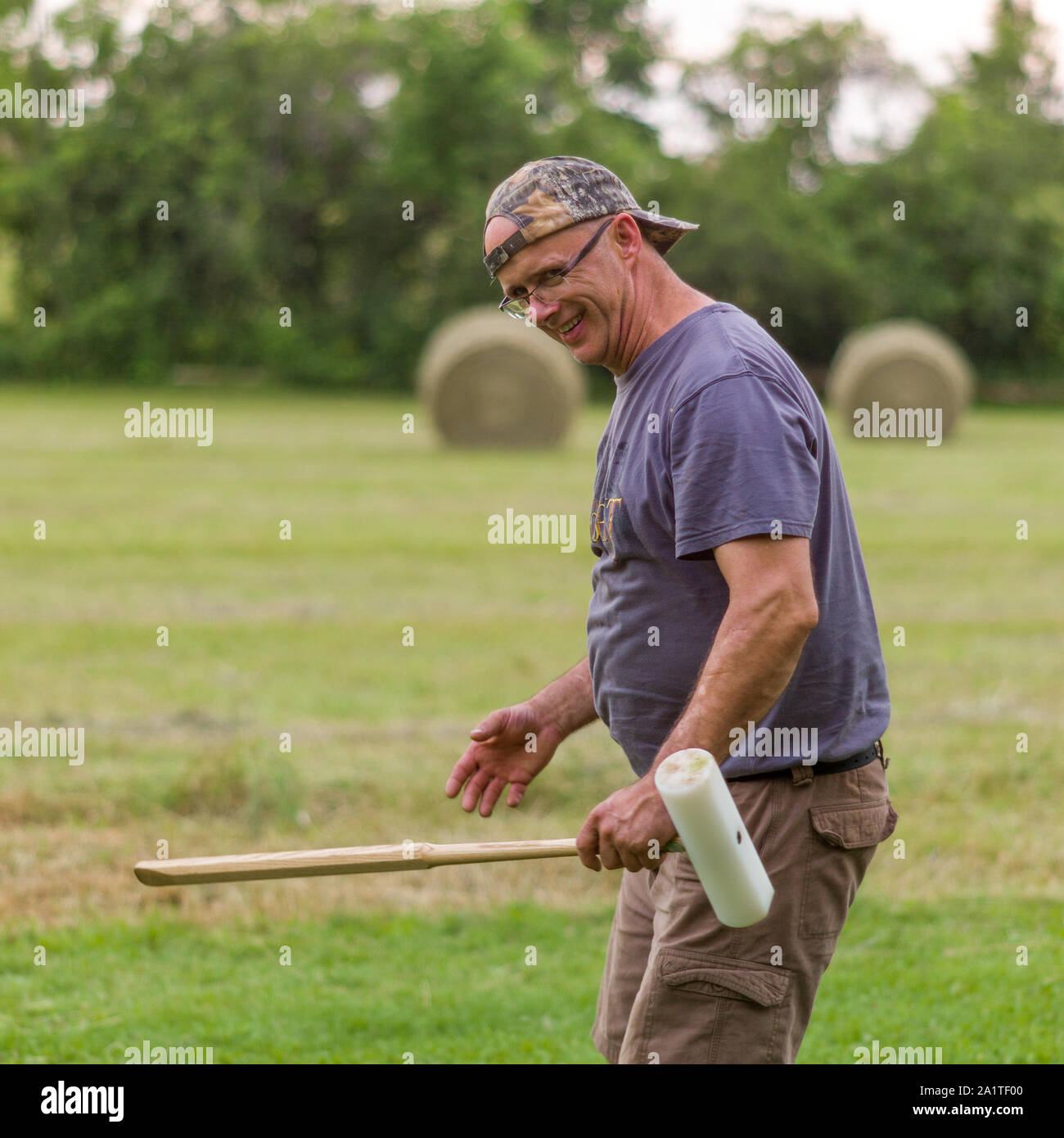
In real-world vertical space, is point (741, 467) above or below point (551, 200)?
below

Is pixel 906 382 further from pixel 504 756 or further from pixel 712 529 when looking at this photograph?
pixel 712 529

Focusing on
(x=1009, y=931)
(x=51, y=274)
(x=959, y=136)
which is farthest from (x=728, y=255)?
(x=1009, y=931)

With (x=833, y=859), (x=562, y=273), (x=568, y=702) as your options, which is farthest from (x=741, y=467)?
(x=568, y=702)

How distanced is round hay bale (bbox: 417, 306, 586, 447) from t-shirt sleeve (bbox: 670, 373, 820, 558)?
72.3ft

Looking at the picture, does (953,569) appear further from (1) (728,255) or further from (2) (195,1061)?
(1) (728,255)

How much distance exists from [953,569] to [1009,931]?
25.7 ft

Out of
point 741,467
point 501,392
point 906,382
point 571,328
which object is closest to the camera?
point 741,467

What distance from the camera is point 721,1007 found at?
3.25 metres

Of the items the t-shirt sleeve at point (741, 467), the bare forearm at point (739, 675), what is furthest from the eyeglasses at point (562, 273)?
the bare forearm at point (739, 675)

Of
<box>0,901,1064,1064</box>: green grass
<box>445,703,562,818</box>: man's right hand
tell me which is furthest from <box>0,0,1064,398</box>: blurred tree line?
<box>445,703,562,818</box>: man's right hand

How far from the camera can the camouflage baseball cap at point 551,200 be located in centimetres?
335

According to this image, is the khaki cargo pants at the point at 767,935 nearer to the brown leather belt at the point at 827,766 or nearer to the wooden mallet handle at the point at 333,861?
the brown leather belt at the point at 827,766

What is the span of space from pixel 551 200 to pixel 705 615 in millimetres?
952

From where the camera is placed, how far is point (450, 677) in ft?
30.3
